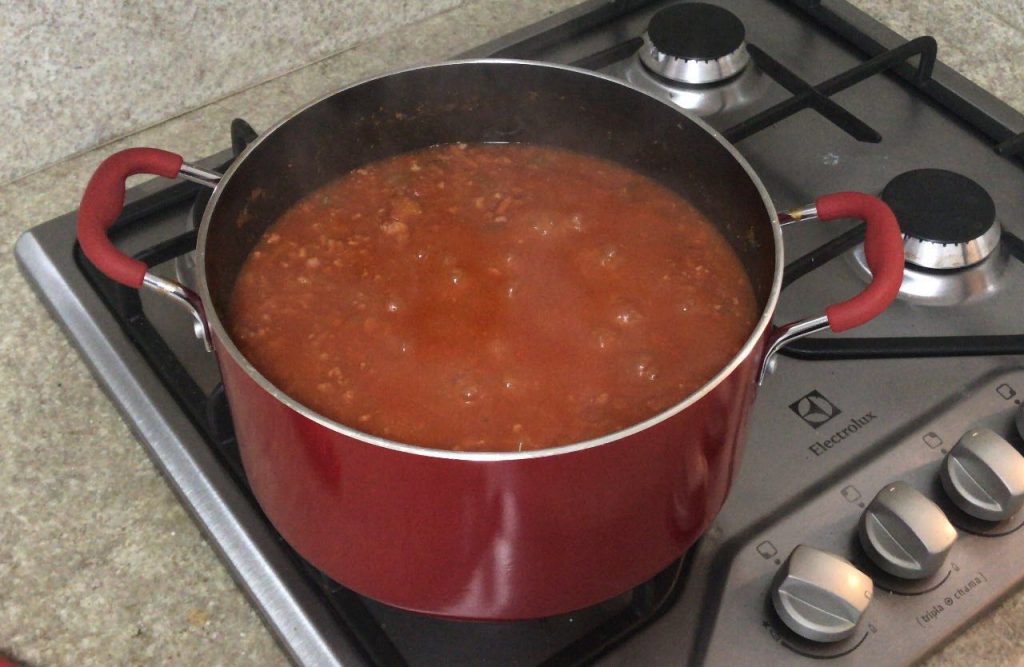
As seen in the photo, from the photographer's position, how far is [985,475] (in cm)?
84

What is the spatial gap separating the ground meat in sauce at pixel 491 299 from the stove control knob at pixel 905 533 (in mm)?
158

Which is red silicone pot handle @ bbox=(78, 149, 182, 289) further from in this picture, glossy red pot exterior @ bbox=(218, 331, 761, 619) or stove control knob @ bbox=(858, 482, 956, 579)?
stove control knob @ bbox=(858, 482, 956, 579)

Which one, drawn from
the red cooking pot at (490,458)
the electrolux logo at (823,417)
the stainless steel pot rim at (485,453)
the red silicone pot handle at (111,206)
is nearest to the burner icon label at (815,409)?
the electrolux logo at (823,417)

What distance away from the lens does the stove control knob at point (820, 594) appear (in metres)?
0.77

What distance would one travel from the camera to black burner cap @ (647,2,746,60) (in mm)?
1222

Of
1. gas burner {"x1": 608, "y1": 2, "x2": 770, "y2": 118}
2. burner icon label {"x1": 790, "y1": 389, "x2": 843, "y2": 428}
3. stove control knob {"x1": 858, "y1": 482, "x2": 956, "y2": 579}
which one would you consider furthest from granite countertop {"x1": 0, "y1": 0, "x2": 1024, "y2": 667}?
gas burner {"x1": 608, "y1": 2, "x2": 770, "y2": 118}

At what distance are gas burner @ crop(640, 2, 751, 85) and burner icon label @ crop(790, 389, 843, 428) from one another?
0.42 m

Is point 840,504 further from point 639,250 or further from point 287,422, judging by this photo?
point 287,422

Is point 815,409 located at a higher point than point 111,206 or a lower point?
lower

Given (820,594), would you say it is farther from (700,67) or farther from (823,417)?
(700,67)

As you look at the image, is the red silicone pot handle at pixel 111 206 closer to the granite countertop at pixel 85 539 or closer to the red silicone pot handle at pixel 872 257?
the granite countertop at pixel 85 539

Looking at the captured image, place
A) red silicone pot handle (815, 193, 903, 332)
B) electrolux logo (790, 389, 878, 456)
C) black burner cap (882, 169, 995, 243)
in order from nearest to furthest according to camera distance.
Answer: red silicone pot handle (815, 193, 903, 332), electrolux logo (790, 389, 878, 456), black burner cap (882, 169, 995, 243)

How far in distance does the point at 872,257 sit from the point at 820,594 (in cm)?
24

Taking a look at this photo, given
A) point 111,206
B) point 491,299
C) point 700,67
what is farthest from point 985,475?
point 111,206
